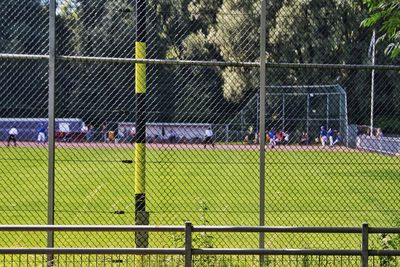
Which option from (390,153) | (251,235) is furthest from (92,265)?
(390,153)

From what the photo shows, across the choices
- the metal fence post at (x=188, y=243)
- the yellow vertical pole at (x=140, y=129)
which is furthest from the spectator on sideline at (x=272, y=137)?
the metal fence post at (x=188, y=243)

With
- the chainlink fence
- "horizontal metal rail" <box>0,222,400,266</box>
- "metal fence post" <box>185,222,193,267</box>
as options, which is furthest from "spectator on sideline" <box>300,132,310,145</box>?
"metal fence post" <box>185,222,193,267</box>

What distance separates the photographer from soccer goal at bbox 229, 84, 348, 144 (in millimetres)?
10931

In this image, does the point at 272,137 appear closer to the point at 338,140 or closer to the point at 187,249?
the point at 338,140

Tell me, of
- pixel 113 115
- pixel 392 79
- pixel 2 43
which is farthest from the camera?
pixel 392 79

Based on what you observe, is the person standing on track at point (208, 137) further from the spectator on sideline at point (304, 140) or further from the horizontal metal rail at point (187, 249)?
the horizontal metal rail at point (187, 249)

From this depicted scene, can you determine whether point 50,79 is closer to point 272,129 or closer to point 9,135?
point 272,129

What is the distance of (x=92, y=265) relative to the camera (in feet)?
26.3

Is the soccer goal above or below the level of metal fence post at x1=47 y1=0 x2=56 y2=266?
above

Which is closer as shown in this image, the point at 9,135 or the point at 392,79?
the point at 392,79

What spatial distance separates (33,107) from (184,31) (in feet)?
7.30

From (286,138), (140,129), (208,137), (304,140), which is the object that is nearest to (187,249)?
(140,129)

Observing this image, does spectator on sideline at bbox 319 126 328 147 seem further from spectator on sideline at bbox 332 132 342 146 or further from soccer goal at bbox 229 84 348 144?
spectator on sideline at bbox 332 132 342 146

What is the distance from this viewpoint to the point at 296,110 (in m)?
13.7
